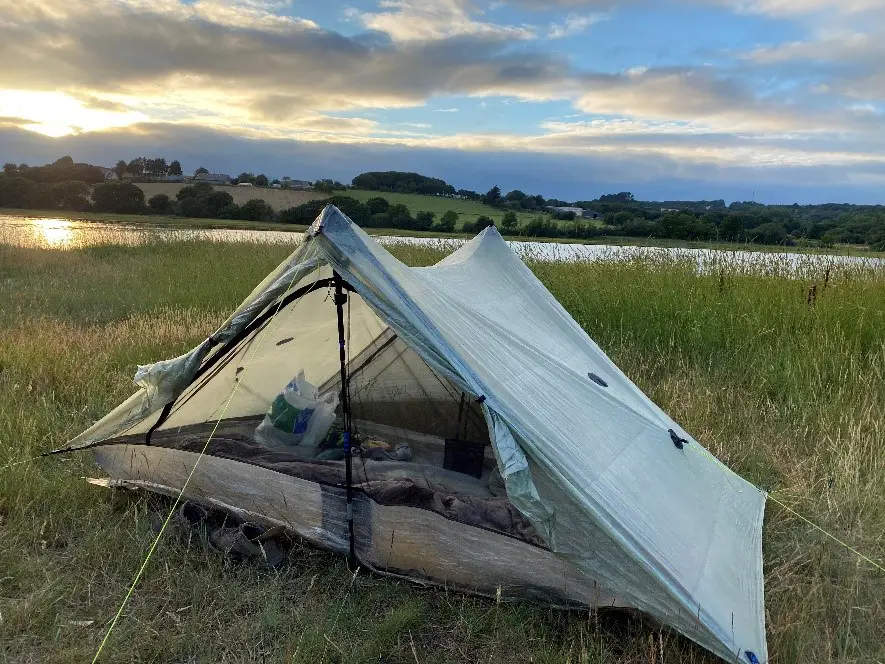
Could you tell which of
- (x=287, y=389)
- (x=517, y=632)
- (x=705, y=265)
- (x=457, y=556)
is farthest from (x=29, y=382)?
(x=705, y=265)

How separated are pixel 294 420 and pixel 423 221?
15.8m

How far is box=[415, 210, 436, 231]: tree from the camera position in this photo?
60.7 feet

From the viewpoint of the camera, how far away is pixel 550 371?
2.89 metres

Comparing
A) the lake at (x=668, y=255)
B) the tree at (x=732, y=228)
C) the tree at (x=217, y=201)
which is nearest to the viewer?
the lake at (x=668, y=255)

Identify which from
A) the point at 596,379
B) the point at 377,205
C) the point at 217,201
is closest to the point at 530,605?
the point at 596,379

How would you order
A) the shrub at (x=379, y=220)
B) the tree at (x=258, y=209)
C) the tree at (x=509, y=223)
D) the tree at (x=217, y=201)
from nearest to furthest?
the tree at (x=509, y=223) → the shrub at (x=379, y=220) → the tree at (x=258, y=209) → the tree at (x=217, y=201)

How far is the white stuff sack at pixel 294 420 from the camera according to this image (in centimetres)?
329

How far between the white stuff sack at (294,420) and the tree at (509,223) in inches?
391

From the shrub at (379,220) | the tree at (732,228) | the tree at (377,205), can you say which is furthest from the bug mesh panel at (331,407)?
the tree at (377,205)

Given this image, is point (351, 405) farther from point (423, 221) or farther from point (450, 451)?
point (423, 221)

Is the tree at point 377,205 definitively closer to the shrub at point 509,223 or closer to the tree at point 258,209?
the tree at point 258,209

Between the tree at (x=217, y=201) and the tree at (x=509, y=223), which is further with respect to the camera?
the tree at (x=217, y=201)

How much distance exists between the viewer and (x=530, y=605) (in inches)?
93.1

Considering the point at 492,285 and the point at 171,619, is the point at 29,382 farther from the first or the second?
the point at 492,285
